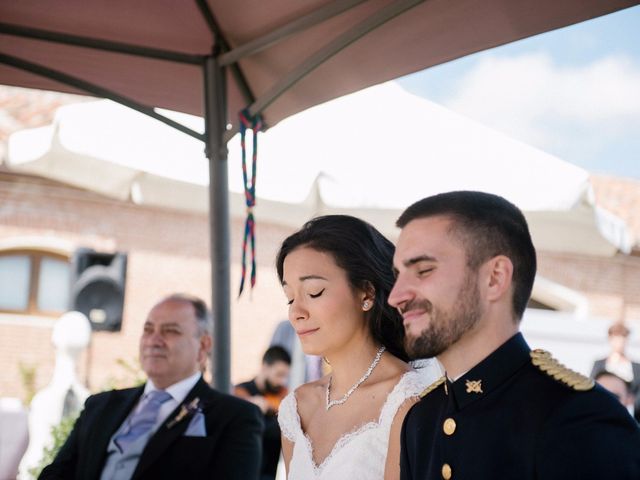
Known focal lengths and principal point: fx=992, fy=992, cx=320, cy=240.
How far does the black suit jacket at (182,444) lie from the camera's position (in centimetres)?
361

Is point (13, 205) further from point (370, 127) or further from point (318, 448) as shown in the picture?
point (318, 448)

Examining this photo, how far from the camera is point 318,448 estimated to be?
2850mm

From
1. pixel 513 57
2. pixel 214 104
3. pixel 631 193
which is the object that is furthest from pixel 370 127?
pixel 513 57

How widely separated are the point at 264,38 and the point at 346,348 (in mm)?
1294

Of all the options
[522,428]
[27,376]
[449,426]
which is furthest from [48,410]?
[522,428]

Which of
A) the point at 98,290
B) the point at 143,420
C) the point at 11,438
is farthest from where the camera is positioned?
the point at 98,290

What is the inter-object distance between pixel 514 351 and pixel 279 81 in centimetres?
183

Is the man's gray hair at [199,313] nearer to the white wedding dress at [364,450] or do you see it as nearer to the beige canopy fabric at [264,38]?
the beige canopy fabric at [264,38]

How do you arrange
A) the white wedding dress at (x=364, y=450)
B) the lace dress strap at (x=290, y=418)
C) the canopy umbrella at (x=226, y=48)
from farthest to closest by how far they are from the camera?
the canopy umbrella at (x=226, y=48) → the lace dress strap at (x=290, y=418) → the white wedding dress at (x=364, y=450)

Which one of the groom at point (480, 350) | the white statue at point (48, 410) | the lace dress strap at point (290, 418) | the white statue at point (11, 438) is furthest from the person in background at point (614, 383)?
the white statue at point (48, 410)

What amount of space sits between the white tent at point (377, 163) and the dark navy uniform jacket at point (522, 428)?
410 cm

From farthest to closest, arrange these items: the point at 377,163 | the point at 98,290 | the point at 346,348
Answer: the point at 98,290 → the point at 377,163 → the point at 346,348

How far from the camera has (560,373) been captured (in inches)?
75.8

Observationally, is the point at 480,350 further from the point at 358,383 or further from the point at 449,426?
the point at 358,383
